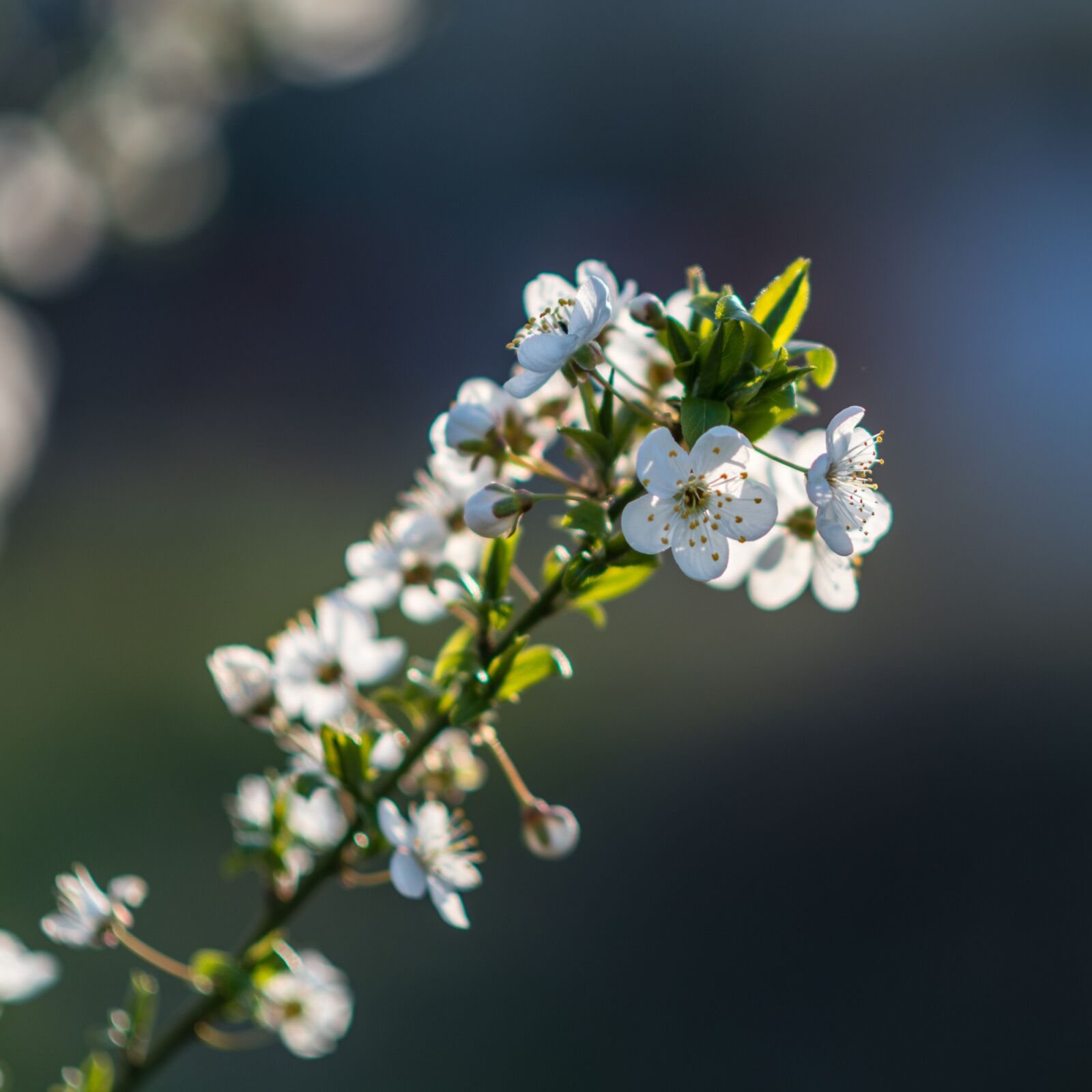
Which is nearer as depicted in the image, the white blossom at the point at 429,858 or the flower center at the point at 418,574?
the white blossom at the point at 429,858

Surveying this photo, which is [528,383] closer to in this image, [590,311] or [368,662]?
[590,311]

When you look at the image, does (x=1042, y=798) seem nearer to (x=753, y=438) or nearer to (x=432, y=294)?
(x=753, y=438)

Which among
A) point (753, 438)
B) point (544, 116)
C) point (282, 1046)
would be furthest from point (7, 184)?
point (753, 438)

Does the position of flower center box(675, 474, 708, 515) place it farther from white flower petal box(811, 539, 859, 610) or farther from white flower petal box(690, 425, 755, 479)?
white flower petal box(811, 539, 859, 610)

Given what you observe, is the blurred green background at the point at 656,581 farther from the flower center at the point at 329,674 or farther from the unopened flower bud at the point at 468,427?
the unopened flower bud at the point at 468,427

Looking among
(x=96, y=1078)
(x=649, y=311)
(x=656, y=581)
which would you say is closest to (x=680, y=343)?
(x=649, y=311)

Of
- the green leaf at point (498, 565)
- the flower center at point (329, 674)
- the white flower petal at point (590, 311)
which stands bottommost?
the flower center at point (329, 674)

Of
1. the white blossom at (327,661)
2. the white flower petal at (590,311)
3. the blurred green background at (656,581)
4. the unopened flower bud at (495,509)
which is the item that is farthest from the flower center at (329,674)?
the blurred green background at (656,581)
